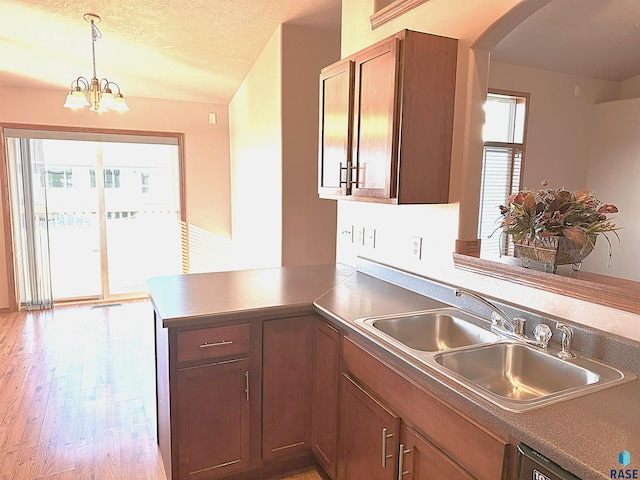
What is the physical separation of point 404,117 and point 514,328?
0.96 meters

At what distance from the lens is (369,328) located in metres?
1.73

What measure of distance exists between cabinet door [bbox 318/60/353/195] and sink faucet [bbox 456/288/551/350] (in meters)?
0.92

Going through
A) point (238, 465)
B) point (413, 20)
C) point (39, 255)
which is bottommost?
point (238, 465)

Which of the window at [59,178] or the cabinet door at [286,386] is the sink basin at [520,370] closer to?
the cabinet door at [286,386]

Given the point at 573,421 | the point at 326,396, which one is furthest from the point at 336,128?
the point at 573,421

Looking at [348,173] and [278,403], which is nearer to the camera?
[278,403]

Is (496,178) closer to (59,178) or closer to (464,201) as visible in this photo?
(464,201)

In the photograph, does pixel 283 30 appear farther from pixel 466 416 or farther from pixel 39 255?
pixel 39 255

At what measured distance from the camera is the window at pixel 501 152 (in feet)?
14.3

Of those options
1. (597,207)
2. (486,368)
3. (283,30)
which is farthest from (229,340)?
(283,30)

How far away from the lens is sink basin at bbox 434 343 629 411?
4.58 ft

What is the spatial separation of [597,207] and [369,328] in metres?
1.00

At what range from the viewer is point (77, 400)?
2.98 metres

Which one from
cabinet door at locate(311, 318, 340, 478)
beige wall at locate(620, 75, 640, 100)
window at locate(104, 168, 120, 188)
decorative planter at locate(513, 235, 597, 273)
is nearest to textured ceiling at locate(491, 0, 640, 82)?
beige wall at locate(620, 75, 640, 100)
